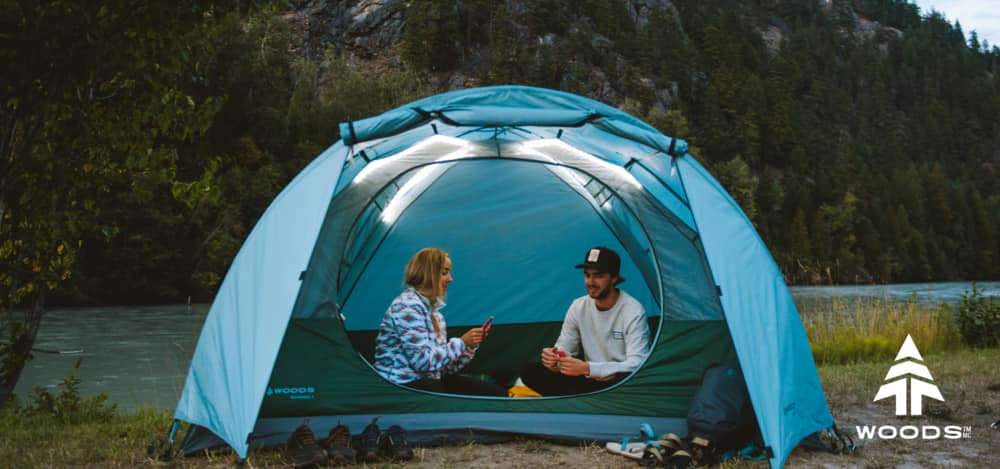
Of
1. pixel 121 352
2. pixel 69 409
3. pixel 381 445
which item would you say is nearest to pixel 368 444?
pixel 381 445

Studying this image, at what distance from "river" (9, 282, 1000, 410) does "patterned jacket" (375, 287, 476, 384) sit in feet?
7.13

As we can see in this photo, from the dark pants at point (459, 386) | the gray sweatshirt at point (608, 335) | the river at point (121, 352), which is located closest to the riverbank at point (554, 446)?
the dark pants at point (459, 386)

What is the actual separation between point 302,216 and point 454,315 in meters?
2.12

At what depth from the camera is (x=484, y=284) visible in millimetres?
5660

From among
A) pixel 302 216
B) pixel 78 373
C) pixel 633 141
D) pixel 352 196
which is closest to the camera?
pixel 302 216

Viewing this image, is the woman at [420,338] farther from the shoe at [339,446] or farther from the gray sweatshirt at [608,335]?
the gray sweatshirt at [608,335]

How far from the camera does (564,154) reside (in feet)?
15.7

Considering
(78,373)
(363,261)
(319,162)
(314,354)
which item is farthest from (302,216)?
(78,373)

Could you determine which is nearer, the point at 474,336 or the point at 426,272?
the point at 426,272

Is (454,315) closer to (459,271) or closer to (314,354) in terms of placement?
(459,271)

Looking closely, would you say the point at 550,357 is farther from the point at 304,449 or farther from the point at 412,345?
the point at 304,449

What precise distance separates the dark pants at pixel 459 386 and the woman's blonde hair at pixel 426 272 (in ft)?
1.37

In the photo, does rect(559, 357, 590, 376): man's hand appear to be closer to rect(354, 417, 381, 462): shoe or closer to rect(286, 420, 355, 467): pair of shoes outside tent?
rect(354, 417, 381, 462): shoe

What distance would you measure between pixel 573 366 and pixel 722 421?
829 millimetres
